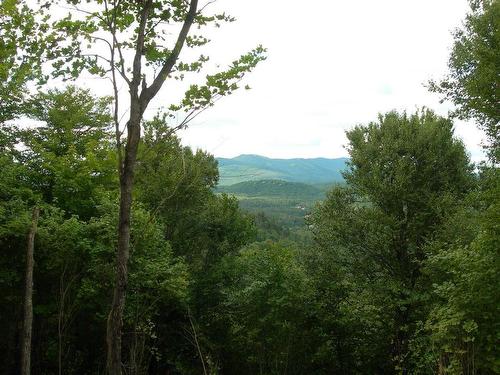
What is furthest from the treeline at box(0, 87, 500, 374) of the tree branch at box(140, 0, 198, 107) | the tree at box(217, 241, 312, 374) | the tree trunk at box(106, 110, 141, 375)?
the tree trunk at box(106, 110, 141, 375)

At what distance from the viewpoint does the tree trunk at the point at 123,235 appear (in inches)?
135

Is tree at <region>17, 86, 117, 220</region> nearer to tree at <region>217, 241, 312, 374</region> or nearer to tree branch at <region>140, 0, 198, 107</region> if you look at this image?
tree at <region>217, 241, 312, 374</region>

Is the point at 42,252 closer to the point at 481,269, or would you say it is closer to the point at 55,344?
the point at 55,344

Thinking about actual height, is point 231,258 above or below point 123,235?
below

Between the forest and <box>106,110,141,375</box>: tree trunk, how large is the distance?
14 mm

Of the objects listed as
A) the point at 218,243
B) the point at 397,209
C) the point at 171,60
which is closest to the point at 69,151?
the point at 218,243

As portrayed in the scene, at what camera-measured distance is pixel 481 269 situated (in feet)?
24.5

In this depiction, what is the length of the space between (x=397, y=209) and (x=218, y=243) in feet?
26.4

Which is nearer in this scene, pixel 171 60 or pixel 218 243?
pixel 171 60

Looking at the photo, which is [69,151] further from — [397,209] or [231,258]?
[397,209]

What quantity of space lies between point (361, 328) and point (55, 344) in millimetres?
10335

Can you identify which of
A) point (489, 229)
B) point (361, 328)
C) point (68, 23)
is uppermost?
point (68, 23)

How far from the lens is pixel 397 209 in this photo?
51.9 feet

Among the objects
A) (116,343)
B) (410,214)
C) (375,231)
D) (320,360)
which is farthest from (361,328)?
(116,343)
